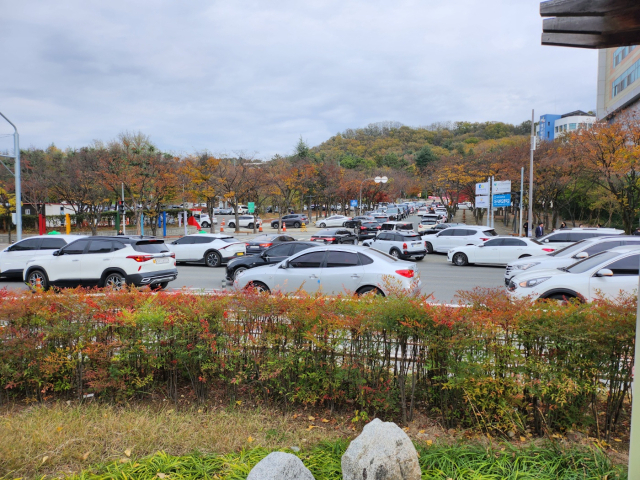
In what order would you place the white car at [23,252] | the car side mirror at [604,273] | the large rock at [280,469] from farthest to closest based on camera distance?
the white car at [23,252]
the car side mirror at [604,273]
the large rock at [280,469]

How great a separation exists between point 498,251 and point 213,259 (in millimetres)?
13167

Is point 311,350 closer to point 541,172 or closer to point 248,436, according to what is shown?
point 248,436

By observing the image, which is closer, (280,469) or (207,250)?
(280,469)

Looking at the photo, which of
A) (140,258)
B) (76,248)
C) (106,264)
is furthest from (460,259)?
(76,248)

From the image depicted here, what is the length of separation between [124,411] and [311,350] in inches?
85.2

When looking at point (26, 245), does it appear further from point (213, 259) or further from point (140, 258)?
point (213, 259)

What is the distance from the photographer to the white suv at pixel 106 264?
13.3 meters

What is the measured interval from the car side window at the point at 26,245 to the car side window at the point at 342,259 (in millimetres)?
12212

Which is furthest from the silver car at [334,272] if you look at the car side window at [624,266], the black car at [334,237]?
the black car at [334,237]

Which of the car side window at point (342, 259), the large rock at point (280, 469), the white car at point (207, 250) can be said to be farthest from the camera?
the white car at point (207, 250)

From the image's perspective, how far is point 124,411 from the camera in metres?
5.04

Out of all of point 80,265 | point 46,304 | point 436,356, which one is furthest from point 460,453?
point 80,265

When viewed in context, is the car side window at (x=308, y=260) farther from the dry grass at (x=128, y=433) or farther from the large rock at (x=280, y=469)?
the large rock at (x=280, y=469)

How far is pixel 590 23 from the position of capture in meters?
3.72
